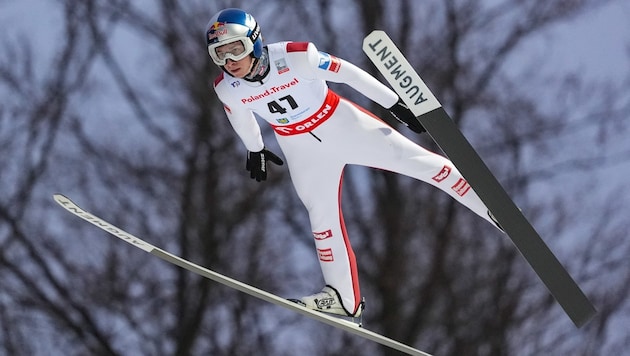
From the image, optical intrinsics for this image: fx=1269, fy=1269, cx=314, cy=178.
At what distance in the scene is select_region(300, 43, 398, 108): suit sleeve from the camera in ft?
17.3

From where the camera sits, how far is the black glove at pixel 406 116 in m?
5.37

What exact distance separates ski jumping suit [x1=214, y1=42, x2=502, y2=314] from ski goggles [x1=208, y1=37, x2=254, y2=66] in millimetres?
156

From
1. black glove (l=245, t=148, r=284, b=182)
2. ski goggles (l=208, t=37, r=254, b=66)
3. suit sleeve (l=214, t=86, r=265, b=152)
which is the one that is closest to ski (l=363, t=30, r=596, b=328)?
ski goggles (l=208, t=37, r=254, b=66)

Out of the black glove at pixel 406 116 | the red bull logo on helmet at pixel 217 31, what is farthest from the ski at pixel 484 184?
the red bull logo on helmet at pixel 217 31

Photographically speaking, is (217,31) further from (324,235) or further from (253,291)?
(253,291)

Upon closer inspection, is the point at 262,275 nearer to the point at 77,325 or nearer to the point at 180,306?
the point at 180,306

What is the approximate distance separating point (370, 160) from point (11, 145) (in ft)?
22.8

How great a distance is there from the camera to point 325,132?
215 inches

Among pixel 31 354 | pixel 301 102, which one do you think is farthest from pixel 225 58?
pixel 31 354

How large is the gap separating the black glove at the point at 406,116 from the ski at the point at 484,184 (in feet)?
0.80

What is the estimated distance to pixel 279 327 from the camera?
38.5 feet

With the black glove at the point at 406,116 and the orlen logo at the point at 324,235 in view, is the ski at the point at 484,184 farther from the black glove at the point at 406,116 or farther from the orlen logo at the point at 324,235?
the orlen logo at the point at 324,235

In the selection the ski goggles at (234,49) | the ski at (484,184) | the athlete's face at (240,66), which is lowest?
the ski at (484,184)

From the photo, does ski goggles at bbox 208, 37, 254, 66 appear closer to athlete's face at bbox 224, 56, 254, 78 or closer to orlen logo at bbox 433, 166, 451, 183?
athlete's face at bbox 224, 56, 254, 78
